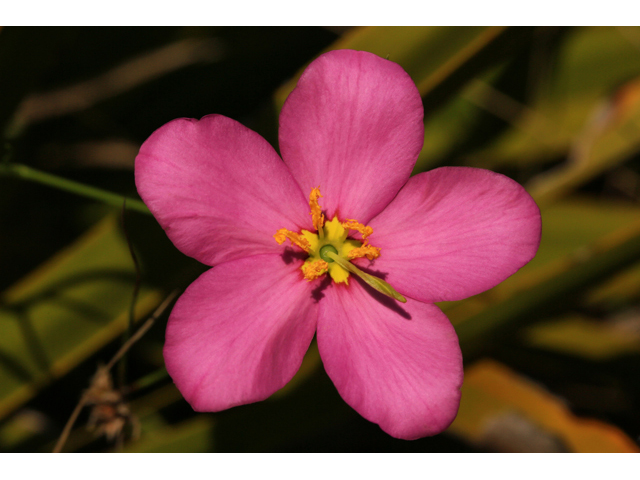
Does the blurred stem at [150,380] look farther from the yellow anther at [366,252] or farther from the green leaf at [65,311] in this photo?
the yellow anther at [366,252]

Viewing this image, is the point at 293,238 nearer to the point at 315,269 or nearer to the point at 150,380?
the point at 315,269

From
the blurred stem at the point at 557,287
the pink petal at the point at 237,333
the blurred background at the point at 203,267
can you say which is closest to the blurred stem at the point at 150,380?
the blurred background at the point at 203,267

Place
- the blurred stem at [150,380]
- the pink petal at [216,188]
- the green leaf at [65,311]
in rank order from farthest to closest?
the green leaf at [65,311] < the blurred stem at [150,380] < the pink petal at [216,188]

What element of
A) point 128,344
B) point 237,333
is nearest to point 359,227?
point 237,333

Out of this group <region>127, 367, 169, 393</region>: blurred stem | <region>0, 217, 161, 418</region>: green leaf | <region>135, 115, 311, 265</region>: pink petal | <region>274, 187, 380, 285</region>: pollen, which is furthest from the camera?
<region>0, 217, 161, 418</region>: green leaf

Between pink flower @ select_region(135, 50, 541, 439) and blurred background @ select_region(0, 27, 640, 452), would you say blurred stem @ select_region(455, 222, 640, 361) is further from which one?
pink flower @ select_region(135, 50, 541, 439)

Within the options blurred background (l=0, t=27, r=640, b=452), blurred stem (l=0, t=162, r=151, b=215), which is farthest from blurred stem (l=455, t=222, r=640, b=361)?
blurred stem (l=0, t=162, r=151, b=215)

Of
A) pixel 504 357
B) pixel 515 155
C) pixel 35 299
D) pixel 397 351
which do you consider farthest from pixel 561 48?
pixel 35 299
